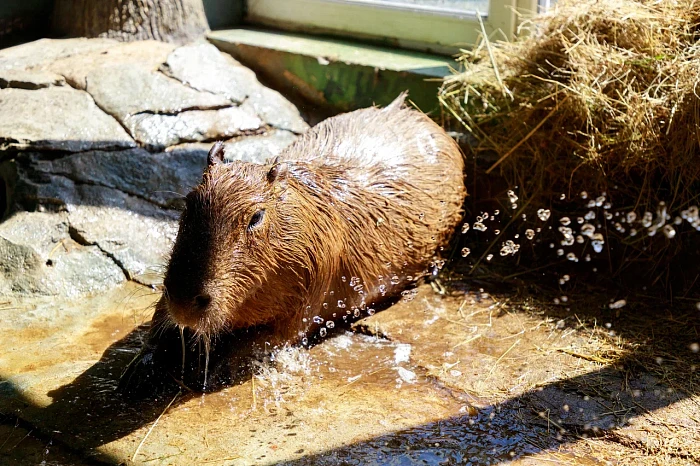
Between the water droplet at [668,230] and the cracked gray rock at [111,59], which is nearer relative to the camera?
the water droplet at [668,230]

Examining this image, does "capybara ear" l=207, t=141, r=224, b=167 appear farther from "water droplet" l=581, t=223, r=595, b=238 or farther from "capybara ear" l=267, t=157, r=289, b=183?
"water droplet" l=581, t=223, r=595, b=238

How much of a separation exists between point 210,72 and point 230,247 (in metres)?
3.18

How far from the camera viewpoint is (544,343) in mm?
4227

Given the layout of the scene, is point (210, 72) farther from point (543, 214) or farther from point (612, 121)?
point (612, 121)

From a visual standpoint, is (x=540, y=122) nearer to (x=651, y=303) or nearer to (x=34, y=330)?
(x=651, y=303)

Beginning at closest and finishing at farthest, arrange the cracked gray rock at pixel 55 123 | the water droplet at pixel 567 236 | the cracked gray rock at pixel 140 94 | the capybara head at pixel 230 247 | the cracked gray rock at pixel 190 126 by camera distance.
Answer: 1. the capybara head at pixel 230 247
2. the water droplet at pixel 567 236
3. the cracked gray rock at pixel 55 123
4. the cracked gray rock at pixel 190 126
5. the cracked gray rock at pixel 140 94

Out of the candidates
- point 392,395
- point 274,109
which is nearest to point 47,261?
point 274,109

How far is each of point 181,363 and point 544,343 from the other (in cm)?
194

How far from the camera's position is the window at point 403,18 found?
6.00 m

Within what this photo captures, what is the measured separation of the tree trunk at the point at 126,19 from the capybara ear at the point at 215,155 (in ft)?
→ 11.4

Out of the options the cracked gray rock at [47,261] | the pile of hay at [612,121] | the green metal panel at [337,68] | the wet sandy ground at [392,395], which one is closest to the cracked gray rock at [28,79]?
the cracked gray rock at [47,261]

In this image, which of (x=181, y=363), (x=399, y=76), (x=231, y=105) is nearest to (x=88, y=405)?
(x=181, y=363)

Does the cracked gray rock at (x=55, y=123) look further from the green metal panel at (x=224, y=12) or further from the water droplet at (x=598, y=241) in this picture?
the water droplet at (x=598, y=241)

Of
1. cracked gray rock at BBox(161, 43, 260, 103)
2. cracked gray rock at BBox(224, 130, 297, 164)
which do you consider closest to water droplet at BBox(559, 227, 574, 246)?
cracked gray rock at BBox(224, 130, 297, 164)
